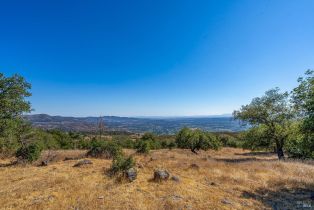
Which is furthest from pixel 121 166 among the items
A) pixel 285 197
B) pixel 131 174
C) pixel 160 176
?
pixel 285 197

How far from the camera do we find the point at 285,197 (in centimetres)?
1145

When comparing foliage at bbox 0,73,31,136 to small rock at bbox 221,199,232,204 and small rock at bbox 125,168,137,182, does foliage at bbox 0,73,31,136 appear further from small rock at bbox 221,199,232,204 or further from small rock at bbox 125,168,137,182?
small rock at bbox 221,199,232,204

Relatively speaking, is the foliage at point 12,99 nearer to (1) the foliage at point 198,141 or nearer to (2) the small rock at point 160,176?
(2) the small rock at point 160,176

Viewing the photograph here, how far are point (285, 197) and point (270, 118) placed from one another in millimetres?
18693

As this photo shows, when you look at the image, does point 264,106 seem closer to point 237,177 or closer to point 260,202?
point 237,177

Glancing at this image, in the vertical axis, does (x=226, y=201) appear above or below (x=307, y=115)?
below

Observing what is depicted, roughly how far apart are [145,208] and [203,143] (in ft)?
101

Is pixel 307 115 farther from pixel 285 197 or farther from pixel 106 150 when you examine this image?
pixel 106 150

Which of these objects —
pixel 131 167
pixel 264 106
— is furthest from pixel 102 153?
pixel 264 106

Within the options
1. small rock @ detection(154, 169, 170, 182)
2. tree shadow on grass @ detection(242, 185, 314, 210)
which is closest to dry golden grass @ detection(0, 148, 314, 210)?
tree shadow on grass @ detection(242, 185, 314, 210)

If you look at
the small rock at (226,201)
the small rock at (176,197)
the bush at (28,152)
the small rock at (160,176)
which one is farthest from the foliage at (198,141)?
the small rock at (176,197)

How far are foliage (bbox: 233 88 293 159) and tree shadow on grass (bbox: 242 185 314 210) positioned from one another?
15.3 meters

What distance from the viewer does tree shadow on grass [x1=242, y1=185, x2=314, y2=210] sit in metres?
10.2

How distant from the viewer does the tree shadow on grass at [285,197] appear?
33.3 feet
